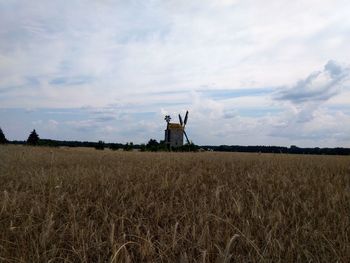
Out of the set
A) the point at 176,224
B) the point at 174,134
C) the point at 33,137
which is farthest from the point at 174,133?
Result: the point at 176,224

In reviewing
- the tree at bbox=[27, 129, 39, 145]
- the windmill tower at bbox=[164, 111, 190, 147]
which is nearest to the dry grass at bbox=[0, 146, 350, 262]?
the tree at bbox=[27, 129, 39, 145]

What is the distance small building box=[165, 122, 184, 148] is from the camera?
191 ft

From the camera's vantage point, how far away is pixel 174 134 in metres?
58.5

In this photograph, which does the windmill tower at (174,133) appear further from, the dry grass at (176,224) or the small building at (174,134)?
the dry grass at (176,224)

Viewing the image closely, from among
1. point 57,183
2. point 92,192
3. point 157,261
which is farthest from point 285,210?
point 57,183

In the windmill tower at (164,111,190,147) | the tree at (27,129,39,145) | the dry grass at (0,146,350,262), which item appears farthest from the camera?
the windmill tower at (164,111,190,147)

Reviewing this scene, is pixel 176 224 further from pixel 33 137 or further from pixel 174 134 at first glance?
pixel 174 134

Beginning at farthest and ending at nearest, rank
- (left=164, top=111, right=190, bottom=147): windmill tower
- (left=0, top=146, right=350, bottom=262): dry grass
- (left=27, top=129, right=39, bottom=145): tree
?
1. (left=164, top=111, right=190, bottom=147): windmill tower
2. (left=27, top=129, right=39, bottom=145): tree
3. (left=0, top=146, right=350, bottom=262): dry grass

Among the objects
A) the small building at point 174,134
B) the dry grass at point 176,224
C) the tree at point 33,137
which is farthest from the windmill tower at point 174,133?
the dry grass at point 176,224

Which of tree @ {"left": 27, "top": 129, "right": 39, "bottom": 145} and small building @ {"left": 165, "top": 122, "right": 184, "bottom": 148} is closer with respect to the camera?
tree @ {"left": 27, "top": 129, "right": 39, "bottom": 145}

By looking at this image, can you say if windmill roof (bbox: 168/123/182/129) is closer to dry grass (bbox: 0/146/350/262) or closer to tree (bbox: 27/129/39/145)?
tree (bbox: 27/129/39/145)

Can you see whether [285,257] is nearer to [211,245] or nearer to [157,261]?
[211,245]

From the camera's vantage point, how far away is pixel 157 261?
2.93 m

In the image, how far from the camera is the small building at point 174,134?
2292 inches
